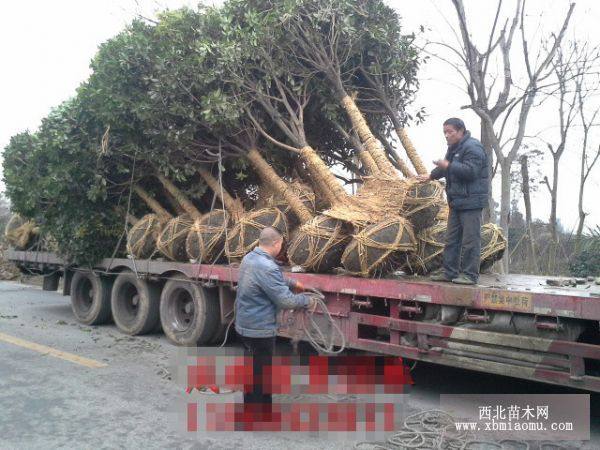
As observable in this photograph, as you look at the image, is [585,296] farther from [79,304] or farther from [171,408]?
[79,304]

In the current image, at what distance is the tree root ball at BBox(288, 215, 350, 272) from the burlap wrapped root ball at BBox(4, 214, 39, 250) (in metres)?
7.99

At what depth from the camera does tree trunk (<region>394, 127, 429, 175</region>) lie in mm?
7855

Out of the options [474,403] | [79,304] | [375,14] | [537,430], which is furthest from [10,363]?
[375,14]

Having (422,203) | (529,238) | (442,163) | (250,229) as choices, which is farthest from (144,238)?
(529,238)

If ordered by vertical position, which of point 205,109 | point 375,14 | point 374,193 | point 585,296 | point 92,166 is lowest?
point 585,296

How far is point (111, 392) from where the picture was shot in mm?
5773

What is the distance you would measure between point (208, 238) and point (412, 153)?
3240mm

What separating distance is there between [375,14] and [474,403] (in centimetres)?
578

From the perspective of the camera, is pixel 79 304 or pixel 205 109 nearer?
pixel 205 109

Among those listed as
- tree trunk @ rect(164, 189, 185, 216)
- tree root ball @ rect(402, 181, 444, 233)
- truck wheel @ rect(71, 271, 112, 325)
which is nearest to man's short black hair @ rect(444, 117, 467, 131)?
tree root ball @ rect(402, 181, 444, 233)

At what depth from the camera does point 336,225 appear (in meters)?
6.31

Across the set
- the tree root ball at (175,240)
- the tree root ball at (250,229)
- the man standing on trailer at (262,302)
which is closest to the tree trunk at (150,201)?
the tree root ball at (175,240)

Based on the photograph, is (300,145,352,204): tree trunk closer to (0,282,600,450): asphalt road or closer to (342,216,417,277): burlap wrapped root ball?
(342,216,417,277): burlap wrapped root ball

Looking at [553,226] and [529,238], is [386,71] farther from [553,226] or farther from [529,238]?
[553,226]
